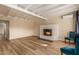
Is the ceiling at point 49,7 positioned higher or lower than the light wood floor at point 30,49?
higher

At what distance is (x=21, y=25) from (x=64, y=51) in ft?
20.5

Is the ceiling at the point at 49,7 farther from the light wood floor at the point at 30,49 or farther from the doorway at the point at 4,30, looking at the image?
the doorway at the point at 4,30

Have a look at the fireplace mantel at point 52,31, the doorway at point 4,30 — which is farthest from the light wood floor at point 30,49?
the doorway at point 4,30

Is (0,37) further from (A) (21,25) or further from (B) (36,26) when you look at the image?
(B) (36,26)

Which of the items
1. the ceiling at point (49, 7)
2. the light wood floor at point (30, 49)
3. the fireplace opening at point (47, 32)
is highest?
the ceiling at point (49, 7)

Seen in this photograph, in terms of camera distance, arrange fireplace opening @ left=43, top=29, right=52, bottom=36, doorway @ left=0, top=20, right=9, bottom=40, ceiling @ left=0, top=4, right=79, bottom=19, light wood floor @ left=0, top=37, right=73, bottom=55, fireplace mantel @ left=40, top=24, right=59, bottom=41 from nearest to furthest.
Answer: ceiling @ left=0, top=4, right=79, bottom=19
light wood floor @ left=0, top=37, right=73, bottom=55
fireplace mantel @ left=40, top=24, right=59, bottom=41
doorway @ left=0, top=20, right=9, bottom=40
fireplace opening @ left=43, top=29, right=52, bottom=36

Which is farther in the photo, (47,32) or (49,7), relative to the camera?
(47,32)

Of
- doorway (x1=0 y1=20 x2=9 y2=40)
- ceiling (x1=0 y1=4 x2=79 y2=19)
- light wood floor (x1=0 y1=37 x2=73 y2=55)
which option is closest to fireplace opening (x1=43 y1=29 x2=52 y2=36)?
light wood floor (x1=0 y1=37 x2=73 y2=55)

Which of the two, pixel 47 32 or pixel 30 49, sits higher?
pixel 47 32

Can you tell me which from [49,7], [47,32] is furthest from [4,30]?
[49,7]

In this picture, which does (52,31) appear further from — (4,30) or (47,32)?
(4,30)

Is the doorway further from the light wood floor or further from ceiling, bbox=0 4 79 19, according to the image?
ceiling, bbox=0 4 79 19

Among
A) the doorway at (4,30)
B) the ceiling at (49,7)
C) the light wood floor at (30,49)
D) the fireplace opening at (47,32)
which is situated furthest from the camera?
the fireplace opening at (47,32)
